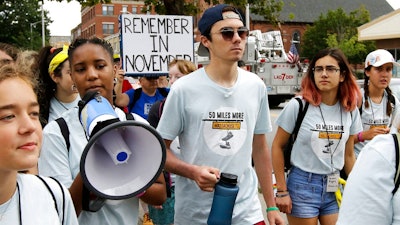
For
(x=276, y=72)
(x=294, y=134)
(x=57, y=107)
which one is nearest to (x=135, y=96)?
(x=57, y=107)

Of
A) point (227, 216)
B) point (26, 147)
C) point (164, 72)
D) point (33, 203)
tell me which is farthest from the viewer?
point (164, 72)

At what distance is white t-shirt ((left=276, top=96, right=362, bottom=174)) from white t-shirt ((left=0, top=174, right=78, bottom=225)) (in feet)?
7.91

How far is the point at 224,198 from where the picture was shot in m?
2.77

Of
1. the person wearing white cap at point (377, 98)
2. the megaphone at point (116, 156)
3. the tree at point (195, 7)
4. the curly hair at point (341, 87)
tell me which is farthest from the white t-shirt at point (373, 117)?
the megaphone at point (116, 156)

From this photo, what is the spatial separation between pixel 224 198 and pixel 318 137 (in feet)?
4.65

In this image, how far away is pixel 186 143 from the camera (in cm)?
318

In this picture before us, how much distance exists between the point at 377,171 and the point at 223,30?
1.57m

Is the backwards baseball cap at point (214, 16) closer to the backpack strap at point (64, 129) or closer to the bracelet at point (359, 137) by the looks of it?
the backpack strap at point (64, 129)

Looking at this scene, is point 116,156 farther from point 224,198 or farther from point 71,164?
point 224,198

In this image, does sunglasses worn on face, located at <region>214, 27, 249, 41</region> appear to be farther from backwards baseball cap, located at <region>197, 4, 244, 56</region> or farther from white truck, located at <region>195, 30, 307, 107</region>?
white truck, located at <region>195, 30, 307, 107</region>

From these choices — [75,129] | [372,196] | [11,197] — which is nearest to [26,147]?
[11,197]

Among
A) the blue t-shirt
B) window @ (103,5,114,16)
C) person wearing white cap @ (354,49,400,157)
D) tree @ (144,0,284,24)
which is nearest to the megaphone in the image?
person wearing white cap @ (354,49,400,157)

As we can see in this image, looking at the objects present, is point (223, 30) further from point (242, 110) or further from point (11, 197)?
point (11, 197)

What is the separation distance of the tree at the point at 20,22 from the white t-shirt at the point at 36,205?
51.6 metres
